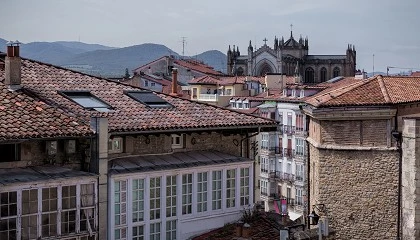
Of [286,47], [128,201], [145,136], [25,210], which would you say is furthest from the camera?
[286,47]

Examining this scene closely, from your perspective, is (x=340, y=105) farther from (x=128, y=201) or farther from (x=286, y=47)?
(x=286, y=47)

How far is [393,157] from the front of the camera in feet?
82.3

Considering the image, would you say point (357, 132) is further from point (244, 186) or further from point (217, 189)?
point (217, 189)

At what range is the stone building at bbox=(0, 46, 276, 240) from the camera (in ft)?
55.7

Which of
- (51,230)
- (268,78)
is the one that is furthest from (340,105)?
(268,78)

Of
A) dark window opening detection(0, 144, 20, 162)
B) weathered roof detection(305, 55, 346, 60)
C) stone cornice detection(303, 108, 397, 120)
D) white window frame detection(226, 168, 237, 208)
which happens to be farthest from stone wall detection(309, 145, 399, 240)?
weathered roof detection(305, 55, 346, 60)

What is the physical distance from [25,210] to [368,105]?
1332 cm

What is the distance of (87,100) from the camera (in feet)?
67.8

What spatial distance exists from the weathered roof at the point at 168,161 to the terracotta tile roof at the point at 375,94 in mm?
5903

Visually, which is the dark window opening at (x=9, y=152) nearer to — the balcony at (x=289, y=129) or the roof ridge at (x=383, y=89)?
the roof ridge at (x=383, y=89)

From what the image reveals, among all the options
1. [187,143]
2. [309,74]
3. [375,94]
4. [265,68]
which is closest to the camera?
[187,143]

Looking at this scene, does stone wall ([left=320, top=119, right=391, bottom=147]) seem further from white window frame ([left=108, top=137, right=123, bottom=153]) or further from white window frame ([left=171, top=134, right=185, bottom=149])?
white window frame ([left=108, top=137, right=123, bottom=153])

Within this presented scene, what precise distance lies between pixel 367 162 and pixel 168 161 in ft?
28.9

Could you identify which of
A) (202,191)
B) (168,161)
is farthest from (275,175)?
(168,161)
